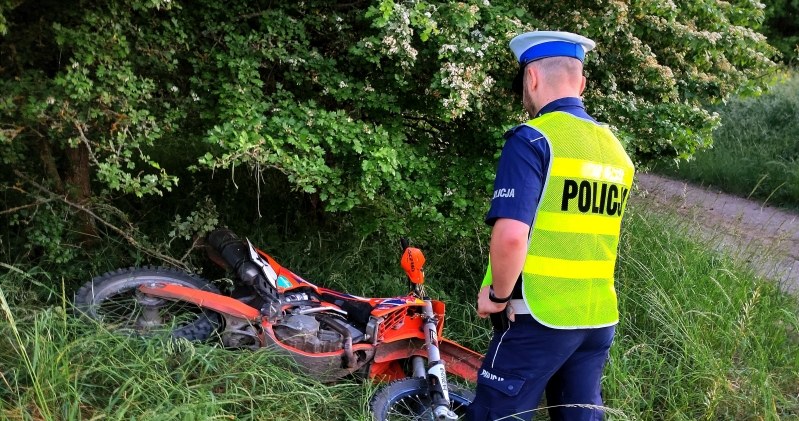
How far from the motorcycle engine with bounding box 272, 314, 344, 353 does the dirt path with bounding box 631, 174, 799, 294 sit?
320cm

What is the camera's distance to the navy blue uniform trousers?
2.60 meters

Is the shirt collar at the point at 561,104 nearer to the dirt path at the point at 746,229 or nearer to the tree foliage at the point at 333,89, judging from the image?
the tree foliage at the point at 333,89

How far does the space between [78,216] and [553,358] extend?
10.6ft

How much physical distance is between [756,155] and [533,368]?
9450 millimetres

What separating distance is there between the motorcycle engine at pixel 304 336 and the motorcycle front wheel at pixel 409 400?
35 cm

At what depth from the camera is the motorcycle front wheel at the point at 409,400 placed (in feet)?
10.9

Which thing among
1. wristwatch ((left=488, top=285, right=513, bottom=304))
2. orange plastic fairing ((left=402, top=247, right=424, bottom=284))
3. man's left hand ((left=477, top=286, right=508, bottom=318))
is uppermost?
wristwatch ((left=488, top=285, right=513, bottom=304))

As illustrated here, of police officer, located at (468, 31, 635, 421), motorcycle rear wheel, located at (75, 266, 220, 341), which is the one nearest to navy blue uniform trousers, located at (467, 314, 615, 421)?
police officer, located at (468, 31, 635, 421)

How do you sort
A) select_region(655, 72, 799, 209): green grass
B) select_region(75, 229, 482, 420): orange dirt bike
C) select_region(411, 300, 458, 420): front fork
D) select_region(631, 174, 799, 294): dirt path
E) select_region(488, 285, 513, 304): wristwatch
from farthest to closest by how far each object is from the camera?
select_region(655, 72, 799, 209): green grass < select_region(631, 174, 799, 294): dirt path < select_region(75, 229, 482, 420): orange dirt bike < select_region(411, 300, 458, 420): front fork < select_region(488, 285, 513, 304): wristwatch

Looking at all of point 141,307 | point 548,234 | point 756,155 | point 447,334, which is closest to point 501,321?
point 548,234

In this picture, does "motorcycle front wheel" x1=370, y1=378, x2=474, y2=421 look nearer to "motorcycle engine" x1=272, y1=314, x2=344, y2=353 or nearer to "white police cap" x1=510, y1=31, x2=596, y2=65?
"motorcycle engine" x1=272, y1=314, x2=344, y2=353

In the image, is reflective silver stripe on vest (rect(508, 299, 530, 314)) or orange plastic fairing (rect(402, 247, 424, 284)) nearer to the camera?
reflective silver stripe on vest (rect(508, 299, 530, 314))

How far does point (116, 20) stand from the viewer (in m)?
3.44

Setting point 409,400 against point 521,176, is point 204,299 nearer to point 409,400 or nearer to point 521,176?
point 409,400
